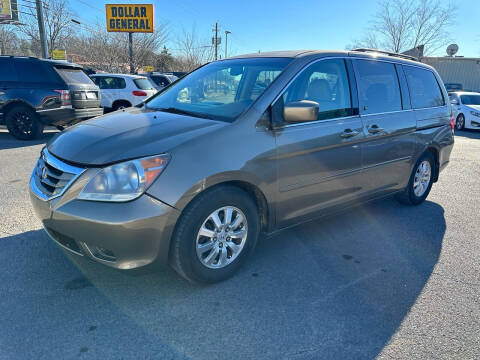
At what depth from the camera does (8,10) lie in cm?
2648

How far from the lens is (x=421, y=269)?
3.21 metres

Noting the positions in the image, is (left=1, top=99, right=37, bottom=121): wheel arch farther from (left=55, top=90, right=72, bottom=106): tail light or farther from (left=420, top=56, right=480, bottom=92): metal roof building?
(left=420, top=56, right=480, bottom=92): metal roof building

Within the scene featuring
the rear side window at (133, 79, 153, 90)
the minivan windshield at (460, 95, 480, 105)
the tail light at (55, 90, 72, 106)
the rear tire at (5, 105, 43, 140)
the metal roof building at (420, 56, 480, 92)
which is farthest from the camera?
the metal roof building at (420, 56, 480, 92)

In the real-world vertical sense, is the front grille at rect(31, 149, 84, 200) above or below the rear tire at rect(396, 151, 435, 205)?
above

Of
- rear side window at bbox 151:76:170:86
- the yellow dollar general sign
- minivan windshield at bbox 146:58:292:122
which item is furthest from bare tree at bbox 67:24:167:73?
minivan windshield at bbox 146:58:292:122

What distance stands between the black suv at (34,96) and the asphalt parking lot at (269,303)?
5.21m

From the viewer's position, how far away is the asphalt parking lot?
7.23 feet

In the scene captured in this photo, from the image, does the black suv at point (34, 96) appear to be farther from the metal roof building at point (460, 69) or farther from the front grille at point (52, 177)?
the metal roof building at point (460, 69)

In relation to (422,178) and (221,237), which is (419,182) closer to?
(422,178)

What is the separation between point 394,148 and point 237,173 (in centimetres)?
224

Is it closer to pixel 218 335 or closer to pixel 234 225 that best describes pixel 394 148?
pixel 234 225

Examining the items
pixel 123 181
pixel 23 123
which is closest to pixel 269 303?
pixel 123 181

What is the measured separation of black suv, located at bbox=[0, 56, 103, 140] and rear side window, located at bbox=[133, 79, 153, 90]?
3.48 m

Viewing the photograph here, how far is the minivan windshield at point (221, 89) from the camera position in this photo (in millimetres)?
3049
